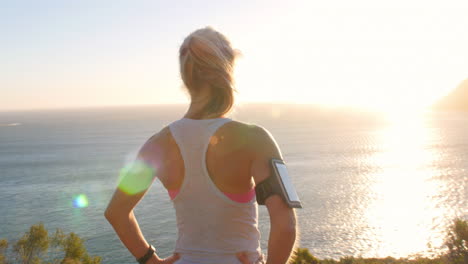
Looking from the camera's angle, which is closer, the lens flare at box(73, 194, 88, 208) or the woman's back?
the woman's back

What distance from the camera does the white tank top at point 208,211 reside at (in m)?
1.83

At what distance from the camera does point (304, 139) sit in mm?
122125

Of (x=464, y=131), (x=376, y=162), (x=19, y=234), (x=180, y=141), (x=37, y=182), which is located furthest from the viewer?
(x=464, y=131)

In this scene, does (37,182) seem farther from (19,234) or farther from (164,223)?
(164,223)

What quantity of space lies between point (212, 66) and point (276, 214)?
718mm

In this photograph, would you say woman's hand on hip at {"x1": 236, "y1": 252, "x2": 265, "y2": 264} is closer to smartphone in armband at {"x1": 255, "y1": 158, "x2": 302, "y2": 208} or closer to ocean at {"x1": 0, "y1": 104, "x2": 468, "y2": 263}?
smartphone in armband at {"x1": 255, "y1": 158, "x2": 302, "y2": 208}

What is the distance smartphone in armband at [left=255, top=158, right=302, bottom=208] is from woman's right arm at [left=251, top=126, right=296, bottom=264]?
0.02 meters

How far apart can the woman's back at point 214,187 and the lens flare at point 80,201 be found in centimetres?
5800

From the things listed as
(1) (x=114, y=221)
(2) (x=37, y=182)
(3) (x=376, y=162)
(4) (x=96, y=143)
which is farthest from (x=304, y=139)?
(1) (x=114, y=221)

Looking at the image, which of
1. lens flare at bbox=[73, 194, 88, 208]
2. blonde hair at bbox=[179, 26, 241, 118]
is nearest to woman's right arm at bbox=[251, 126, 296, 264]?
blonde hair at bbox=[179, 26, 241, 118]

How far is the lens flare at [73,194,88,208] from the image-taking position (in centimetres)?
5612

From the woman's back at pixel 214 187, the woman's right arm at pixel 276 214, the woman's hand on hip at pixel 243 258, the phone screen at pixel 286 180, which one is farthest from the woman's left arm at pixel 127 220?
the phone screen at pixel 286 180

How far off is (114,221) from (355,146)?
11216 centimetres

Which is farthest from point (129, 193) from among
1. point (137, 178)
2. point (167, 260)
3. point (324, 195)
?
point (324, 195)
